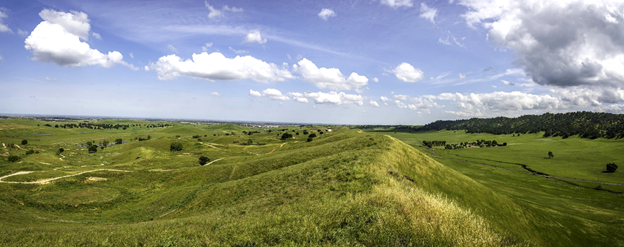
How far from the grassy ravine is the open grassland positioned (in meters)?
9.23

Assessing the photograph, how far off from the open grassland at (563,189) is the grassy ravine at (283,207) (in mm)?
9229

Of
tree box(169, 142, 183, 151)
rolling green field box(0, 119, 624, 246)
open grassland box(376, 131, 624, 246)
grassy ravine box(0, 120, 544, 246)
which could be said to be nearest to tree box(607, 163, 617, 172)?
open grassland box(376, 131, 624, 246)

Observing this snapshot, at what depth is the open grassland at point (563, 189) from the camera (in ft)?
119

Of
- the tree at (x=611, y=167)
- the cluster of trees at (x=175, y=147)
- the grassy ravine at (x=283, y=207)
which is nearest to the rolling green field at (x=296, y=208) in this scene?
the grassy ravine at (x=283, y=207)

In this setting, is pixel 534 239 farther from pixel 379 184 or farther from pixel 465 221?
pixel 465 221

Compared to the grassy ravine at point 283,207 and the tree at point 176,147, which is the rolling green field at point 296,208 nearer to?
the grassy ravine at point 283,207

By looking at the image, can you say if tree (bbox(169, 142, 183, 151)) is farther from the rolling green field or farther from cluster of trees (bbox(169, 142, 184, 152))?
the rolling green field

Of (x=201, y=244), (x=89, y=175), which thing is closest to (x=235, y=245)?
(x=201, y=244)

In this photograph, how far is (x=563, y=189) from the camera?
91.3 meters

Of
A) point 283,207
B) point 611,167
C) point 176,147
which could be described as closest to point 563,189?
point 611,167

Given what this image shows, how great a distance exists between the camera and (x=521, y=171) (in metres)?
129

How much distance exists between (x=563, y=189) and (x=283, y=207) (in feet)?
422

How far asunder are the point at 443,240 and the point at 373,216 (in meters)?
3.53

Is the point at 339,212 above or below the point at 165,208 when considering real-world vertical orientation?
above
